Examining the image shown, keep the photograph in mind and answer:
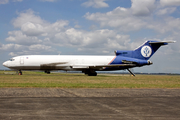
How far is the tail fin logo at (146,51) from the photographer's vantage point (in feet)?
174

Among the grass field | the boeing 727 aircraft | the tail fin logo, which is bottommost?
the grass field

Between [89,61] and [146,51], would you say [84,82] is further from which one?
[146,51]

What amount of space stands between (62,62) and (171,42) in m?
27.6

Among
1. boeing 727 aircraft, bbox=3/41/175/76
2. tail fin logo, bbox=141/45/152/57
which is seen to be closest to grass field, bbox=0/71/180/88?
boeing 727 aircraft, bbox=3/41/175/76

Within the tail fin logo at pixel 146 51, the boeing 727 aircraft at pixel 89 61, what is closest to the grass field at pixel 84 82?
the boeing 727 aircraft at pixel 89 61

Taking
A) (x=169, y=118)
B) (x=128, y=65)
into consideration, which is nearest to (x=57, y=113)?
(x=169, y=118)

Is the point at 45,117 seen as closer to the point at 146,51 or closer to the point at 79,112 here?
the point at 79,112

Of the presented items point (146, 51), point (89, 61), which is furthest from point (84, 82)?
point (146, 51)

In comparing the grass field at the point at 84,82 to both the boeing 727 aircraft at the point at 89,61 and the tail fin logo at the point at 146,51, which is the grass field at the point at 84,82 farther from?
the tail fin logo at the point at 146,51

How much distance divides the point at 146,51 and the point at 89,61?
15896 mm

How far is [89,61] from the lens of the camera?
160ft

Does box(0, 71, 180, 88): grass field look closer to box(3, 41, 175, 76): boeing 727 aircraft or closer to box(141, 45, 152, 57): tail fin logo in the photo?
box(3, 41, 175, 76): boeing 727 aircraft

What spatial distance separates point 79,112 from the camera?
8359 mm

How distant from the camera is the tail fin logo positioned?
174 ft
